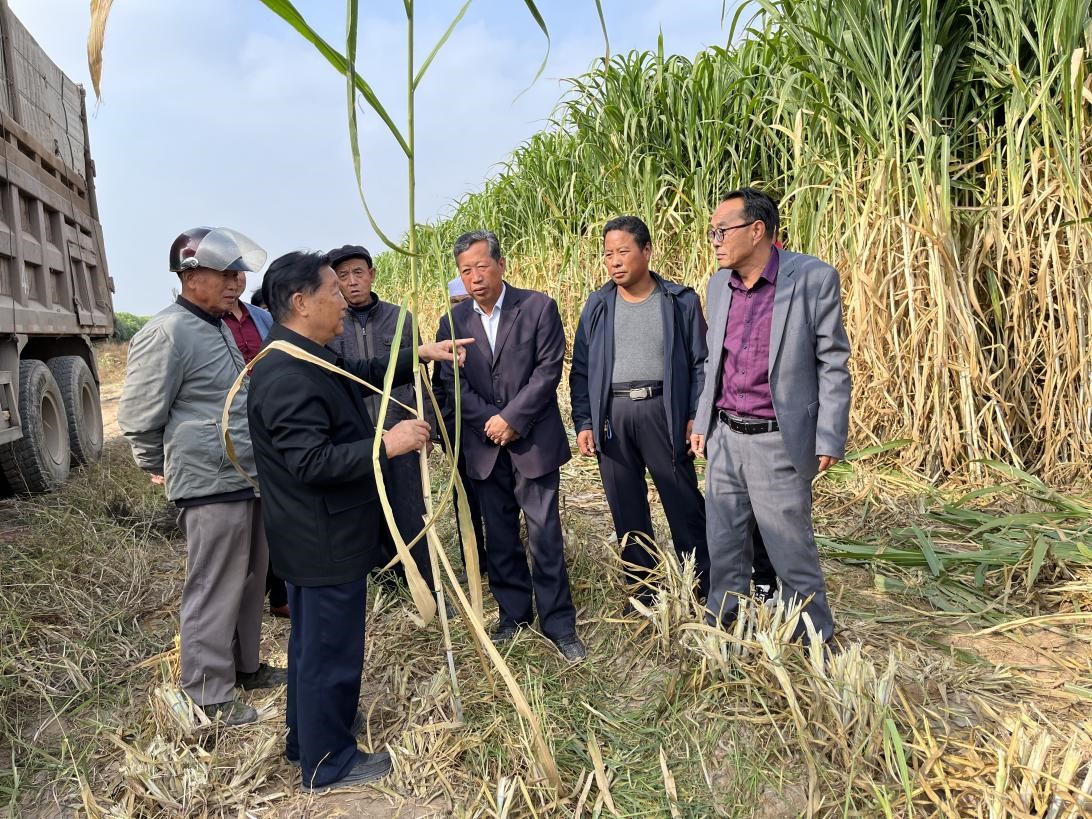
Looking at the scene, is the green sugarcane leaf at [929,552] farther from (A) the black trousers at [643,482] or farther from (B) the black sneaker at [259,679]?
(B) the black sneaker at [259,679]

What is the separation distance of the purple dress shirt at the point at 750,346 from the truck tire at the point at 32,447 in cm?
453

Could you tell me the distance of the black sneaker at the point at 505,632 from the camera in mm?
2799

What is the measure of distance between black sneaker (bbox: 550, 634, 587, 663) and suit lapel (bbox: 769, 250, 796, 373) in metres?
1.20

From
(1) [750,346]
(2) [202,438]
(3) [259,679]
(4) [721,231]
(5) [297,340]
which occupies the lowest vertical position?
(3) [259,679]

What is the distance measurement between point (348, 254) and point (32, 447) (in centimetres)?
296

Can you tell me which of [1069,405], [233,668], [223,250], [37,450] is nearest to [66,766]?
[233,668]

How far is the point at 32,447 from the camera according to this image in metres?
4.75

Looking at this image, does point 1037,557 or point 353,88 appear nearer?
point 353,88

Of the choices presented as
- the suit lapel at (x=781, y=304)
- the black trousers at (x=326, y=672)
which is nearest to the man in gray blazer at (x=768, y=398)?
the suit lapel at (x=781, y=304)

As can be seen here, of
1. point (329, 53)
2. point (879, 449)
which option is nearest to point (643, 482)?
point (879, 449)

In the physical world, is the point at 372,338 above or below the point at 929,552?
above

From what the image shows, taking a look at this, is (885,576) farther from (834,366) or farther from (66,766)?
(66,766)

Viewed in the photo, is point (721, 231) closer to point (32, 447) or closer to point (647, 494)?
point (647, 494)

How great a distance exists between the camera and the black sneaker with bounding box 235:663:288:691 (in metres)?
2.63
